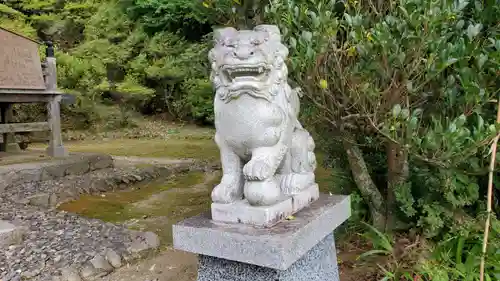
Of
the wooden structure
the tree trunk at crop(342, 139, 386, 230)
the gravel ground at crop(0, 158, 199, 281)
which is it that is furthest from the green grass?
the tree trunk at crop(342, 139, 386, 230)

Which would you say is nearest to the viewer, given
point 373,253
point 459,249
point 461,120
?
point 461,120

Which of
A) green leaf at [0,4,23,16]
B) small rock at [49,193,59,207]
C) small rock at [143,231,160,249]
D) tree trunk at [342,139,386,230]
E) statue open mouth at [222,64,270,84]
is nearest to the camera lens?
statue open mouth at [222,64,270,84]

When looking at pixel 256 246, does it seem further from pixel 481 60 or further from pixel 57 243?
pixel 57 243

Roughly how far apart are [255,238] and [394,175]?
1.50 meters

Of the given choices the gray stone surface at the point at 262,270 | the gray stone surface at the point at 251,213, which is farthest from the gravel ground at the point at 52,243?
the gray stone surface at the point at 251,213

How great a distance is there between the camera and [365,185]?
3.06 metres

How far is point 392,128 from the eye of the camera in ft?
7.13

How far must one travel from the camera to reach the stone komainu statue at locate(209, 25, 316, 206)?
6.11ft

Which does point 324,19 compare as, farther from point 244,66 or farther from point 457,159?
point 457,159

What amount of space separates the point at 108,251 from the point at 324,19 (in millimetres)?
2431

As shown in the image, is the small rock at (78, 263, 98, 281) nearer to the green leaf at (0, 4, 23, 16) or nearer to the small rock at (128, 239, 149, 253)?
the small rock at (128, 239, 149, 253)

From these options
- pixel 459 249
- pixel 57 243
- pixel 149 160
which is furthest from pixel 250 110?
pixel 149 160

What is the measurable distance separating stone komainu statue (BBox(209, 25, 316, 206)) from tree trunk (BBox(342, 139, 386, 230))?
3.39 ft

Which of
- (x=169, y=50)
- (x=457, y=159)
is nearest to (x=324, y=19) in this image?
(x=457, y=159)
